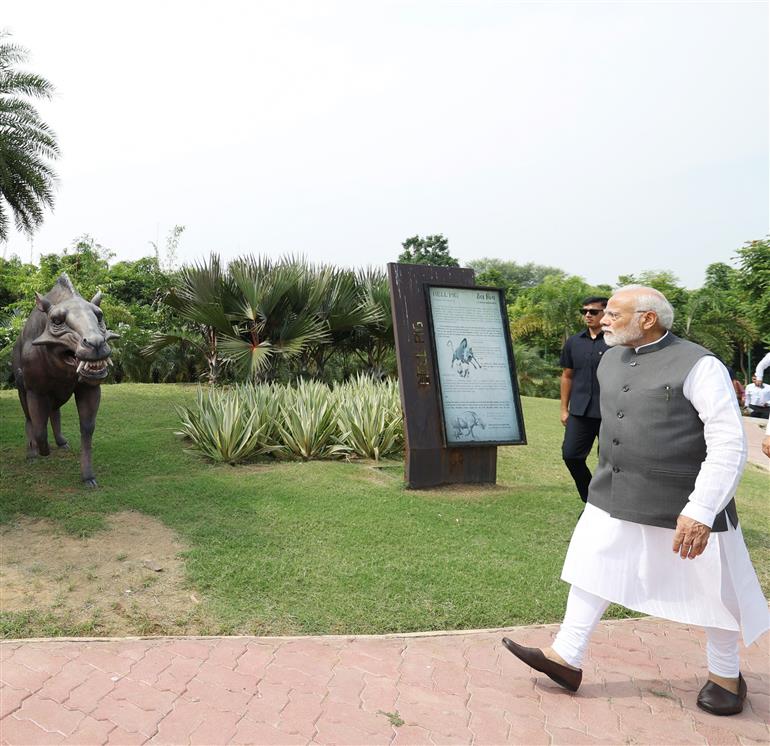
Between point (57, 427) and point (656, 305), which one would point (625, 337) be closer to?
point (656, 305)

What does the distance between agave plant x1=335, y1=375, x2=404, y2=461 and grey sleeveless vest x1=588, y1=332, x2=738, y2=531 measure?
543 cm

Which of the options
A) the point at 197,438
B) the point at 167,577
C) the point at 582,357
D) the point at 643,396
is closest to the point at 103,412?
the point at 197,438

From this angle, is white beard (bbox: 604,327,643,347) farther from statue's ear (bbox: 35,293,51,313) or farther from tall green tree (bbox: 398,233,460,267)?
tall green tree (bbox: 398,233,460,267)

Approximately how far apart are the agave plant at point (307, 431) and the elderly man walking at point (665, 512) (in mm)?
5364

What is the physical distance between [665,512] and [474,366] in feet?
15.4

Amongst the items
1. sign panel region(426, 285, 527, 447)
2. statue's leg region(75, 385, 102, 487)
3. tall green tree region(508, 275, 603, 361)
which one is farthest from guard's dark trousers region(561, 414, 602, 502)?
tall green tree region(508, 275, 603, 361)

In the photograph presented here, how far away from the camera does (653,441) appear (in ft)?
10.0

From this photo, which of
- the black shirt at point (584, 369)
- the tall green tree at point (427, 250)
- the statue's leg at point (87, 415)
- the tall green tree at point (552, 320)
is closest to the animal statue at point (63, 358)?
the statue's leg at point (87, 415)

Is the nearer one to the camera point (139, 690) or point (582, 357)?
point (139, 690)

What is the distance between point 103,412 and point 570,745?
9537 millimetres

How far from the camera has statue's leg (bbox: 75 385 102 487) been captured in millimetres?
6426

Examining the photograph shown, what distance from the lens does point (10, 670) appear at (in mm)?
3275

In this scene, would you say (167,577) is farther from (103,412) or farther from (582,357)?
(103,412)

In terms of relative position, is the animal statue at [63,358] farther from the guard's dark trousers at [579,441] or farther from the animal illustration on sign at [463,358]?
the guard's dark trousers at [579,441]
